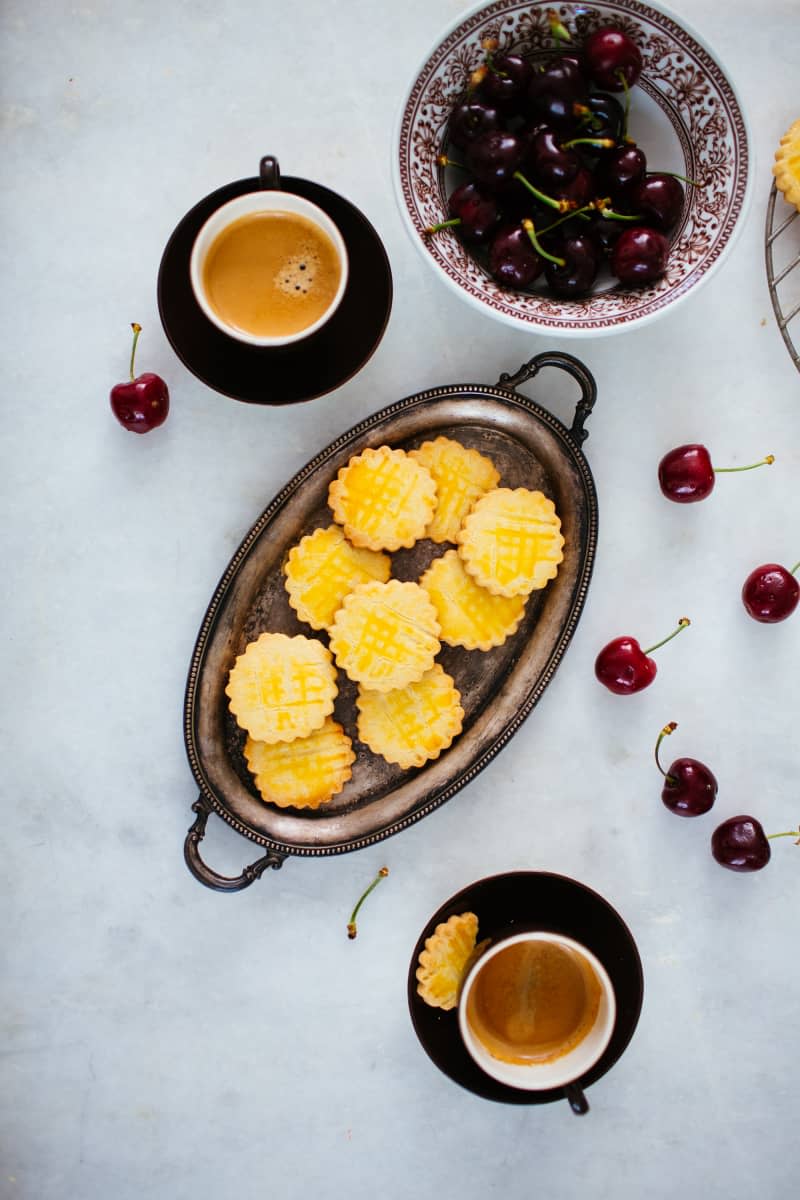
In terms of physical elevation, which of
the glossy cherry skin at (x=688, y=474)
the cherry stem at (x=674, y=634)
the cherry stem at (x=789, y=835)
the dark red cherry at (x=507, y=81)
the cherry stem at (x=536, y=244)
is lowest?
the cherry stem at (x=789, y=835)

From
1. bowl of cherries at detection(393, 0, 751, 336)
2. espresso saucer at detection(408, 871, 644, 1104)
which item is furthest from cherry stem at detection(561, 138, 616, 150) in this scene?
espresso saucer at detection(408, 871, 644, 1104)

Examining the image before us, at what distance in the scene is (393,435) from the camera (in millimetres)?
1587

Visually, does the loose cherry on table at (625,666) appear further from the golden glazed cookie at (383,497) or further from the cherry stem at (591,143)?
the cherry stem at (591,143)

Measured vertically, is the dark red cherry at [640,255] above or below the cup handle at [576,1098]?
above

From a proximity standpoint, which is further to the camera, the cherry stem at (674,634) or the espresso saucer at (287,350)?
the cherry stem at (674,634)

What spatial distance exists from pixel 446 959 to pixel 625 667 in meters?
0.59

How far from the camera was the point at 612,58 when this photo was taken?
1.35 metres

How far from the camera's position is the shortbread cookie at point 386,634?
1.54 metres

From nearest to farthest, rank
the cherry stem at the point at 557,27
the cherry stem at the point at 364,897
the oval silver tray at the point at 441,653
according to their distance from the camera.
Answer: the cherry stem at the point at 557,27 < the oval silver tray at the point at 441,653 < the cherry stem at the point at 364,897

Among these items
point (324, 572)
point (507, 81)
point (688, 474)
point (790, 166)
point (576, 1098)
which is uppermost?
point (790, 166)

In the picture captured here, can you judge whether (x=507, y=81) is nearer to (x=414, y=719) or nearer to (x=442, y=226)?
(x=442, y=226)

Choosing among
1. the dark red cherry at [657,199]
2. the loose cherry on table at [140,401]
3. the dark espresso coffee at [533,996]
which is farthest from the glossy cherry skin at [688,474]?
the loose cherry on table at [140,401]

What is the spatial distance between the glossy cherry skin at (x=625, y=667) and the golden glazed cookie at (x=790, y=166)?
32.0 inches

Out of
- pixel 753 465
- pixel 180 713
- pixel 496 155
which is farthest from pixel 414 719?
pixel 496 155
